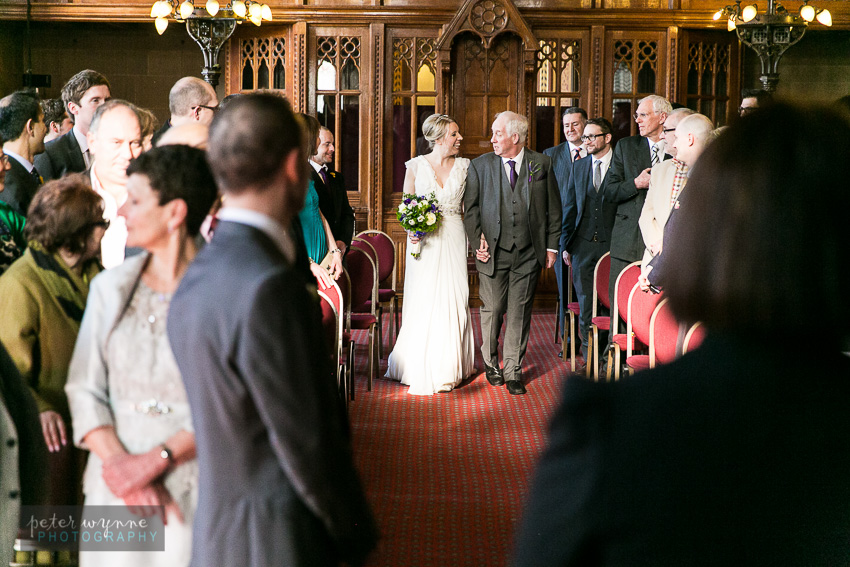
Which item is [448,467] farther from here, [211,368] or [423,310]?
[211,368]

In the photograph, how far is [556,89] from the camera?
1030cm

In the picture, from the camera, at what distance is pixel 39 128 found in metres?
3.14

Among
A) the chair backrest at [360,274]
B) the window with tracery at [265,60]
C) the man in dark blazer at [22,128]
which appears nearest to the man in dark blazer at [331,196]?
the chair backrest at [360,274]

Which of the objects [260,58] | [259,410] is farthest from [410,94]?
[259,410]

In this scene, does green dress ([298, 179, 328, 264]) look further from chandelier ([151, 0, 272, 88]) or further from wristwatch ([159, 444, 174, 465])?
wristwatch ([159, 444, 174, 465])

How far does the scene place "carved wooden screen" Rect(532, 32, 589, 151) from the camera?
33.6 feet

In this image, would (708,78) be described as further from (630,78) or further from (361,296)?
(361,296)

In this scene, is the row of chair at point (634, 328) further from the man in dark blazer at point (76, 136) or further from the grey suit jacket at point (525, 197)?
the man in dark blazer at point (76, 136)

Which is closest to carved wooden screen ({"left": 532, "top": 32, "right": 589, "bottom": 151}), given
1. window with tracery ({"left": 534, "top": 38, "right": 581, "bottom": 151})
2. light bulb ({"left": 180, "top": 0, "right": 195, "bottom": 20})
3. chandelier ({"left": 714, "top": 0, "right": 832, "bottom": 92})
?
window with tracery ({"left": 534, "top": 38, "right": 581, "bottom": 151})

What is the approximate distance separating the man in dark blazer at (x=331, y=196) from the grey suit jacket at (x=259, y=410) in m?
4.52

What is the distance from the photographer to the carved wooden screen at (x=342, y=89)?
10.3m

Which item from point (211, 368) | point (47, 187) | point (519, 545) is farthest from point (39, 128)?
point (519, 545)

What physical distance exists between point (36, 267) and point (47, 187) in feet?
0.69

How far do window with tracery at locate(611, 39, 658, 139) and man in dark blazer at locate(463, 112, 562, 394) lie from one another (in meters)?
4.14
